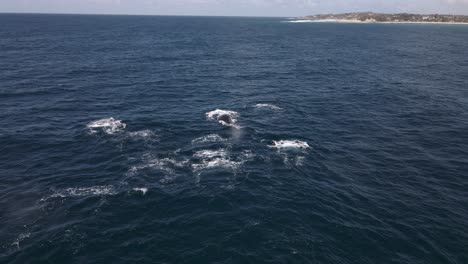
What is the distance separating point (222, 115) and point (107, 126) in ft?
87.0

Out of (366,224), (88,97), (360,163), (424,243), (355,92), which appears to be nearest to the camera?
(424,243)

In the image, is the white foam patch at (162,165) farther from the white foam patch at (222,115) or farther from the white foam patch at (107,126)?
the white foam patch at (222,115)

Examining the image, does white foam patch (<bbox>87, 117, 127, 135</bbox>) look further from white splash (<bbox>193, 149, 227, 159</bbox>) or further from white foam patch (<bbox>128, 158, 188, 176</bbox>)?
white splash (<bbox>193, 149, 227, 159</bbox>)

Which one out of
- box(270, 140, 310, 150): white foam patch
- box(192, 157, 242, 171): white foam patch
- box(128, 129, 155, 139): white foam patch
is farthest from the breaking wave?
box(192, 157, 242, 171): white foam patch

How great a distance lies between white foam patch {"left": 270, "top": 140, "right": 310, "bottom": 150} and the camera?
66.8 metres

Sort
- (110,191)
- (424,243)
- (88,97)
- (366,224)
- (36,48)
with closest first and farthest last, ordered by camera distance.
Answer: (424,243), (366,224), (110,191), (88,97), (36,48)

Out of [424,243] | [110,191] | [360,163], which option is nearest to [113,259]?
[110,191]

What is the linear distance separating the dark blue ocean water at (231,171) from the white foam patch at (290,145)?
0.43m

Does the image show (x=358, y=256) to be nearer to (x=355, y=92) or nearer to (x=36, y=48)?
(x=355, y=92)

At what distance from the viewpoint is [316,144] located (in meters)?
68.8

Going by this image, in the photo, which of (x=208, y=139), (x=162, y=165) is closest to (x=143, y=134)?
(x=208, y=139)

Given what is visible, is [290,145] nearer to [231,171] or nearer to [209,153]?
[231,171]

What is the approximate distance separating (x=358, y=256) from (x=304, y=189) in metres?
15.5

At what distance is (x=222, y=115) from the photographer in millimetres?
81938
